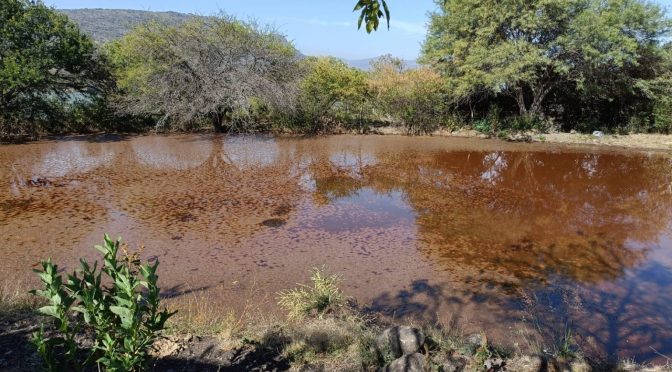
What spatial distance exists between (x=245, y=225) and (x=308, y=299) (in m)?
3.12

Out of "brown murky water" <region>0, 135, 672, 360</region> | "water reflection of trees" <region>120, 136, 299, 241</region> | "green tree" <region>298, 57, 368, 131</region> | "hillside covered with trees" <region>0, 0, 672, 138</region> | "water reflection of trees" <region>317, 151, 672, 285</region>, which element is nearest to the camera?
"brown murky water" <region>0, 135, 672, 360</region>

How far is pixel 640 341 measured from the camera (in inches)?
160

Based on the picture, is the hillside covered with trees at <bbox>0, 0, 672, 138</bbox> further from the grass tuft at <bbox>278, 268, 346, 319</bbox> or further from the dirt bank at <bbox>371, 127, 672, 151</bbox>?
the grass tuft at <bbox>278, 268, 346, 319</bbox>

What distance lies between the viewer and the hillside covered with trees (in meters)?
14.1

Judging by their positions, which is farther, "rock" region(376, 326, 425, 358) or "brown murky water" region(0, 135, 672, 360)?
"brown murky water" region(0, 135, 672, 360)

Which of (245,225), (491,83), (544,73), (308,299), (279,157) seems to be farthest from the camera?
(544,73)

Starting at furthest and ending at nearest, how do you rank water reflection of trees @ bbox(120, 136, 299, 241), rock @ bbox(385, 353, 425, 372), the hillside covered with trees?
1. the hillside covered with trees
2. water reflection of trees @ bbox(120, 136, 299, 241)
3. rock @ bbox(385, 353, 425, 372)

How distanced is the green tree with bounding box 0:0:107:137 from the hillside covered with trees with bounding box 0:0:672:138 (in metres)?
0.04

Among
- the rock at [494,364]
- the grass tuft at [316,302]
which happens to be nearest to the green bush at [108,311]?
the grass tuft at [316,302]

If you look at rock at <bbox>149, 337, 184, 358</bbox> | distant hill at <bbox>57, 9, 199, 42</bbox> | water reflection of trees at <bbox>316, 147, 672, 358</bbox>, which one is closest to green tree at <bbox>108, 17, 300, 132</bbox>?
water reflection of trees at <bbox>316, 147, 672, 358</bbox>

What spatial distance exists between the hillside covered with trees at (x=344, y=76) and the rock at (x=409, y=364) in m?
13.3

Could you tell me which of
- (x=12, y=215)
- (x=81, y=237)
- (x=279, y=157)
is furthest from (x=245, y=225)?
(x=279, y=157)

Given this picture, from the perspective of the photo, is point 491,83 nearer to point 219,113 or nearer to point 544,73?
point 544,73

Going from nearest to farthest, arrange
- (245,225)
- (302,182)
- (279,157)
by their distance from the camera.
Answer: (245,225) < (302,182) < (279,157)
